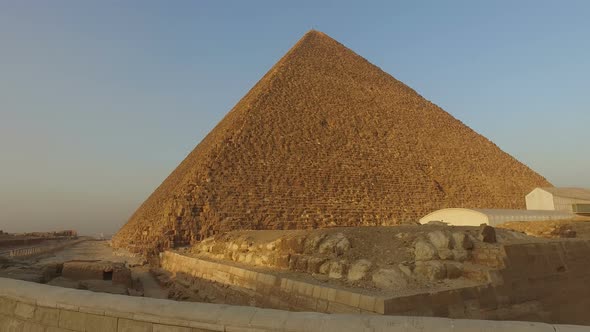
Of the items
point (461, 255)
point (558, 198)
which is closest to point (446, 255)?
point (461, 255)

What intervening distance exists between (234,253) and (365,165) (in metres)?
13.3

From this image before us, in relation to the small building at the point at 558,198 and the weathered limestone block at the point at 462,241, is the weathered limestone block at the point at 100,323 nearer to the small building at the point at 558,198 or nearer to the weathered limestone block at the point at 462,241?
the weathered limestone block at the point at 462,241

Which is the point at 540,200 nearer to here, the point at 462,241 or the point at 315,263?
the point at 462,241

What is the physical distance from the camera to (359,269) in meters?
5.90

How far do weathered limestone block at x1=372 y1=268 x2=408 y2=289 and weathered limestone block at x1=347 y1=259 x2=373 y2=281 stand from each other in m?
0.23

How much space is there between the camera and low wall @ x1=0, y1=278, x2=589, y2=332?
2.23 meters

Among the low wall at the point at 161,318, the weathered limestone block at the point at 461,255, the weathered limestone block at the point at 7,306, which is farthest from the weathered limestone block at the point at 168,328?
the weathered limestone block at the point at 461,255

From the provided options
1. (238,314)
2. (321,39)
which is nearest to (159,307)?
(238,314)

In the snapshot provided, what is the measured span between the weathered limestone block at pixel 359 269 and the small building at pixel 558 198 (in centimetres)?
1816

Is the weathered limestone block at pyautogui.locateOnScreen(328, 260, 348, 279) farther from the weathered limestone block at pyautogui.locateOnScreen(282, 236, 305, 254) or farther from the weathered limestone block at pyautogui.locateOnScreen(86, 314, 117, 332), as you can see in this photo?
the weathered limestone block at pyautogui.locateOnScreen(86, 314, 117, 332)

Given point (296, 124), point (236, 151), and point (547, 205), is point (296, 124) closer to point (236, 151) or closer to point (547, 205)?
point (236, 151)

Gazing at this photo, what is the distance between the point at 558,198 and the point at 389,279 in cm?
2019

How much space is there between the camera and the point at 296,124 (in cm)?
2258

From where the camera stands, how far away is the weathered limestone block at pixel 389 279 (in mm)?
5279
